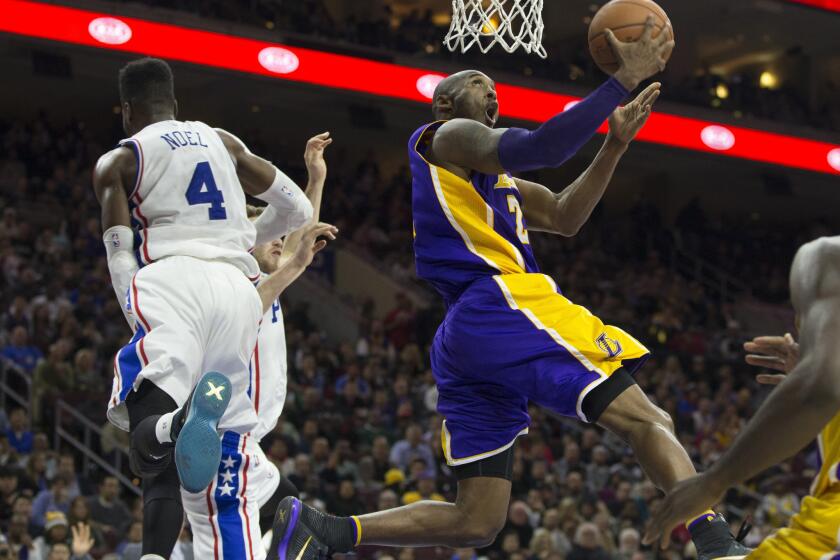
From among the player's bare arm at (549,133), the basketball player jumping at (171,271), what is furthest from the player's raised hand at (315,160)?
the player's bare arm at (549,133)

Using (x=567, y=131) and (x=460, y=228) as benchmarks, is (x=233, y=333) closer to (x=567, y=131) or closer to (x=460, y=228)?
(x=460, y=228)

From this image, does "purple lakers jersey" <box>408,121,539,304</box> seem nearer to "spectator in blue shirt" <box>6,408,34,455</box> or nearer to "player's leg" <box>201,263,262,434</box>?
"player's leg" <box>201,263,262,434</box>

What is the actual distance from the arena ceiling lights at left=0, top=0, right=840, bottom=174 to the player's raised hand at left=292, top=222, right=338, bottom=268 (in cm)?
970

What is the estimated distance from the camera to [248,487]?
4.61 meters

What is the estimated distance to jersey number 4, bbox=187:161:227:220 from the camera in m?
4.64

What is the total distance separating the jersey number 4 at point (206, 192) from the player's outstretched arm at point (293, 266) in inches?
18.5

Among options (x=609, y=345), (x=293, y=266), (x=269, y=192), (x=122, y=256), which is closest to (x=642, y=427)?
(x=609, y=345)

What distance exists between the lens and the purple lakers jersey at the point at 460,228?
15.1 feet

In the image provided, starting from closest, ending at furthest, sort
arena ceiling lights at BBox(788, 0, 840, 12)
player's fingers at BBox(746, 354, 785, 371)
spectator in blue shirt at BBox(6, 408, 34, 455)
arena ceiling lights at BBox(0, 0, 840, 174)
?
player's fingers at BBox(746, 354, 785, 371), spectator in blue shirt at BBox(6, 408, 34, 455), arena ceiling lights at BBox(0, 0, 840, 174), arena ceiling lights at BBox(788, 0, 840, 12)

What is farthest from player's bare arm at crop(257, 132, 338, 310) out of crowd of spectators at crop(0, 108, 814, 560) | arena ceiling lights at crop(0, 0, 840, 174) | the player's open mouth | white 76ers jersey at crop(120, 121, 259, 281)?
arena ceiling lights at crop(0, 0, 840, 174)

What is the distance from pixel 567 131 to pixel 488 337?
2.74 feet

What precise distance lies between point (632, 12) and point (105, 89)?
18.0m

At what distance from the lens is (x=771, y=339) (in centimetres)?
323

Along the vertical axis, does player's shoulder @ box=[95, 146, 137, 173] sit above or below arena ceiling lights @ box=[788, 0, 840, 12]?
below
